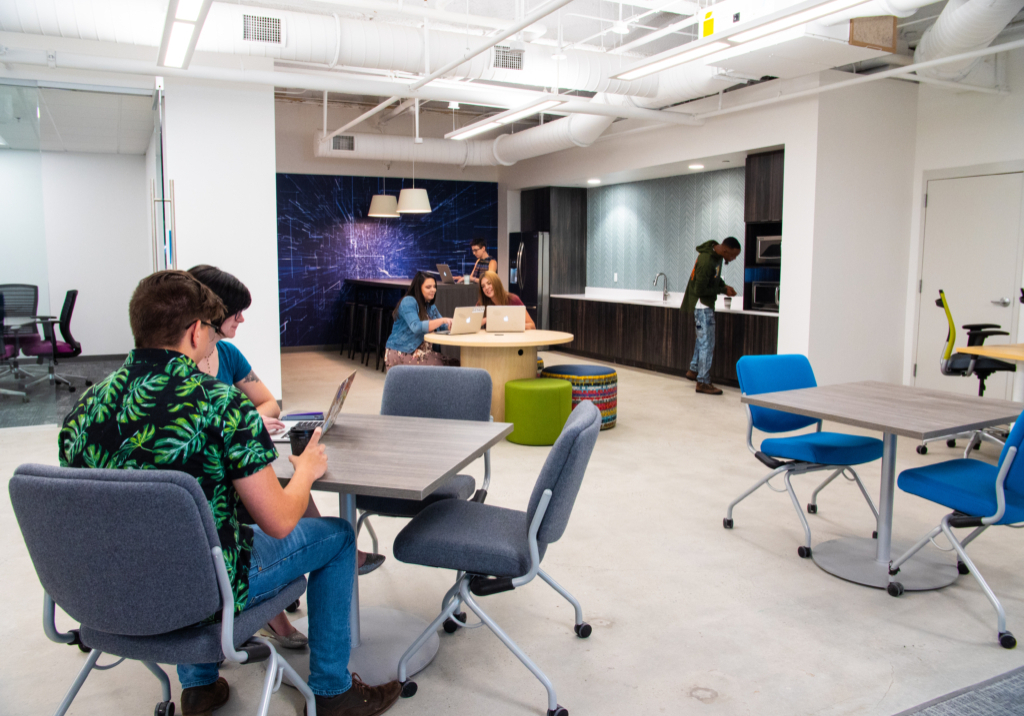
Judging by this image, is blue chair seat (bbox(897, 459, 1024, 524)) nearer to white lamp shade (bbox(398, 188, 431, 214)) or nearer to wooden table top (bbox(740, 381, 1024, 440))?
wooden table top (bbox(740, 381, 1024, 440))

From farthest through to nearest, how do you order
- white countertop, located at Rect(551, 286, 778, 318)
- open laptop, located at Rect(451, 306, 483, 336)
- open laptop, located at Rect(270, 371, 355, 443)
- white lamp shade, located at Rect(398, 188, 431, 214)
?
white lamp shade, located at Rect(398, 188, 431, 214) → white countertop, located at Rect(551, 286, 778, 318) → open laptop, located at Rect(451, 306, 483, 336) → open laptop, located at Rect(270, 371, 355, 443)

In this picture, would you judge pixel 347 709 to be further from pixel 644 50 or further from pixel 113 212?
pixel 113 212

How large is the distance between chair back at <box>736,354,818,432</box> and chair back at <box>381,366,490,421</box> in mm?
1446

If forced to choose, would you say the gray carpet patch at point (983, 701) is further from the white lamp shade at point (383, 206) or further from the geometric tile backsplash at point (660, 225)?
the white lamp shade at point (383, 206)

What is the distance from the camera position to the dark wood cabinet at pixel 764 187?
7.61m

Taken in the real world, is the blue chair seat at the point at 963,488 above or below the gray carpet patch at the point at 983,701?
above

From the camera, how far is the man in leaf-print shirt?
1788mm

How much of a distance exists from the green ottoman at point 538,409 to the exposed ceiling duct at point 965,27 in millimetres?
3772

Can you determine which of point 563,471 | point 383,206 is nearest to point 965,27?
point 563,471

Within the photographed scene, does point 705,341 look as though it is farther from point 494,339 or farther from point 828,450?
point 828,450

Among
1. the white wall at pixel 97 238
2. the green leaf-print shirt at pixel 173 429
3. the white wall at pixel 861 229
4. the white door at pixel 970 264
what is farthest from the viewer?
the white wall at pixel 97 238

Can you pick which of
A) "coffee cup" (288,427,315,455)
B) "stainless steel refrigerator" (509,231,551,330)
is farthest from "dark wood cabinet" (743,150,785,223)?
"coffee cup" (288,427,315,455)

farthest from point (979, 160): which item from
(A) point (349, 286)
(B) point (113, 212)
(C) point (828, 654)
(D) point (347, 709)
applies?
(B) point (113, 212)

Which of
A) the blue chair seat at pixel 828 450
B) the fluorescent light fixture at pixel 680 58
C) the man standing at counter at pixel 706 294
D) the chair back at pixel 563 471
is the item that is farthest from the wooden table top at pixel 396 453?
the man standing at counter at pixel 706 294
